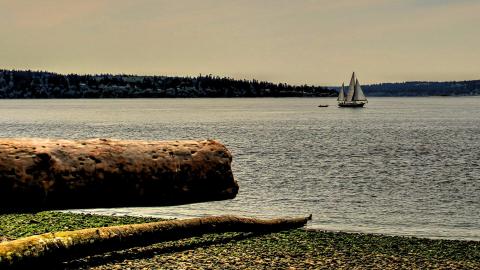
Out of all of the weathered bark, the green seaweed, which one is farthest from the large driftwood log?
the green seaweed

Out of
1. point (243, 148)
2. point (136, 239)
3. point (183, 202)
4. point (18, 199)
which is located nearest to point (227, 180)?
point (183, 202)

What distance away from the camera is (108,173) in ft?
35.6

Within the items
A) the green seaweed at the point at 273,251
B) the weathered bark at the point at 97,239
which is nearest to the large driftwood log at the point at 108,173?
the weathered bark at the point at 97,239

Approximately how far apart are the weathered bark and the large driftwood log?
56 cm

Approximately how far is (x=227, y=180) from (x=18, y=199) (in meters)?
3.89

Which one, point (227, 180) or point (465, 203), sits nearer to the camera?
point (227, 180)

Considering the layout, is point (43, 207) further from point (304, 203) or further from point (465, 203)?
point (465, 203)

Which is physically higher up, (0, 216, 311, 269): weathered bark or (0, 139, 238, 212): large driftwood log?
(0, 139, 238, 212): large driftwood log

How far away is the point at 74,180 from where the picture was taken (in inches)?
414

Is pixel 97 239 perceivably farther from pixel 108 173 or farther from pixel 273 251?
pixel 273 251

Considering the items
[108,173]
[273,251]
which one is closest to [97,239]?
[108,173]

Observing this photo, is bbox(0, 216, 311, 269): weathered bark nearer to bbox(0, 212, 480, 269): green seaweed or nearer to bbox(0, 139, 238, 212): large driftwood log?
bbox(0, 212, 480, 269): green seaweed

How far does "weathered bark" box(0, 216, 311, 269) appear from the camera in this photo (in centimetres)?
931

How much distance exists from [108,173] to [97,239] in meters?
1.17
